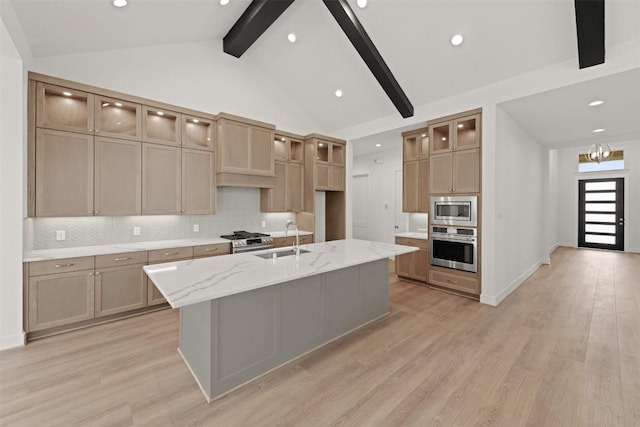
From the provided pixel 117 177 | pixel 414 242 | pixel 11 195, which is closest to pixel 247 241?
pixel 117 177

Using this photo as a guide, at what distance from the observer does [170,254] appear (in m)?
3.67

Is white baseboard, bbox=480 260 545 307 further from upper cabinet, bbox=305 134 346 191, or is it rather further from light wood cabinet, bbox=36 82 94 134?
light wood cabinet, bbox=36 82 94 134

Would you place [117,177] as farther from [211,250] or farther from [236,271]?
[236,271]

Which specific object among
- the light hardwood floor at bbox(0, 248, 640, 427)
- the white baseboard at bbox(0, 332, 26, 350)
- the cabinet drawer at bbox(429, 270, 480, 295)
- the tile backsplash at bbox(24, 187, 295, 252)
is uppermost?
the tile backsplash at bbox(24, 187, 295, 252)

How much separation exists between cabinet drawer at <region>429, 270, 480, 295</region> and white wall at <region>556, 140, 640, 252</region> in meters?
7.78

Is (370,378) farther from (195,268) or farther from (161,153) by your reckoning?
(161,153)

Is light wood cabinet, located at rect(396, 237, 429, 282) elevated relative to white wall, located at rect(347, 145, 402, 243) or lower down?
lower down

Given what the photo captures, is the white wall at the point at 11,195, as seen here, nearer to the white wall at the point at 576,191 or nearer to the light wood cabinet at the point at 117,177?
the light wood cabinet at the point at 117,177

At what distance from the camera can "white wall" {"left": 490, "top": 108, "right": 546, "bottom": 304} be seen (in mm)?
4004

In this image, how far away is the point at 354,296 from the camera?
3.11m

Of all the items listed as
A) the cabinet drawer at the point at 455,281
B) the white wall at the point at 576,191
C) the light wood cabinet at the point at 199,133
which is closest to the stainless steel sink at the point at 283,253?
the light wood cabinet at the point at 199,133

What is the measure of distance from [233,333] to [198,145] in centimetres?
311

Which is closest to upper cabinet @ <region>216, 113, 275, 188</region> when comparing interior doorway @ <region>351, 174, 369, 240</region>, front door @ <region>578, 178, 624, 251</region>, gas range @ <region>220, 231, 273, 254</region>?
gas range @ <region>220, 231, 273, 254</region>

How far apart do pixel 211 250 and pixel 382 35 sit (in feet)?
12.2
